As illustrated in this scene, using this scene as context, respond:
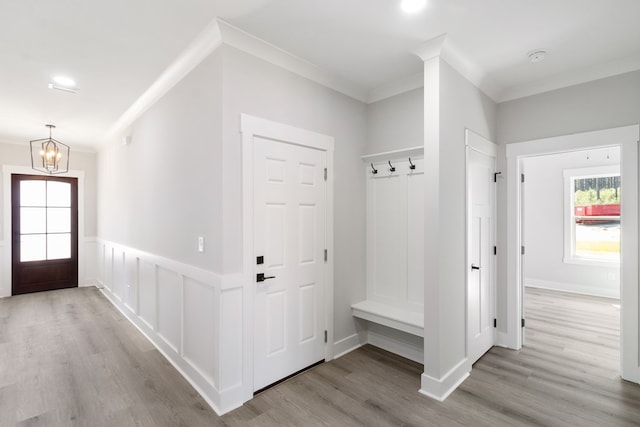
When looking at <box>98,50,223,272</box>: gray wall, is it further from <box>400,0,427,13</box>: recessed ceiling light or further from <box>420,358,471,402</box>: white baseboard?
<box>420,358,471,402</box>: white baseboard

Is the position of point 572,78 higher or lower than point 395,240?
higher

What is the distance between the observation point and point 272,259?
2.55 metres

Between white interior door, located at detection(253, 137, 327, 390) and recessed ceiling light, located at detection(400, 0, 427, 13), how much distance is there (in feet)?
4.11

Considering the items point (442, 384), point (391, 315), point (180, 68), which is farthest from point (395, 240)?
point (180, 68)

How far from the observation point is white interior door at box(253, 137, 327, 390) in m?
2.46

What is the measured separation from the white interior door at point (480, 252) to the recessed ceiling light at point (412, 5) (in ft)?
4.35

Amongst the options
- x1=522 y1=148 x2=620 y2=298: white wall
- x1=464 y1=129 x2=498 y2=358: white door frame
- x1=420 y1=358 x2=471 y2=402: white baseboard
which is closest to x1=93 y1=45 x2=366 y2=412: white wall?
x1=420 y1=358 x2=471 y2=402: white baseboard

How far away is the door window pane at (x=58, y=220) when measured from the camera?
5789 millimetres

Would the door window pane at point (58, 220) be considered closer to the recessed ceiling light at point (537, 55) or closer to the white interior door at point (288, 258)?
the white interior door at point (288, 258)

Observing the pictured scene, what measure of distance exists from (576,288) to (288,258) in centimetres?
573

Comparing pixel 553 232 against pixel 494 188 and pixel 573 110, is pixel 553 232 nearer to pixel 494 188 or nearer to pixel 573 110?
pixel 494 188

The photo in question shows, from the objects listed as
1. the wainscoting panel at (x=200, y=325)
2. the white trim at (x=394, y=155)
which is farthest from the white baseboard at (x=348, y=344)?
the white trim at (x=394, y=155)

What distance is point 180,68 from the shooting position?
2721 millimetres

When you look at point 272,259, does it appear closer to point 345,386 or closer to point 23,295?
point 345,386
